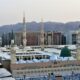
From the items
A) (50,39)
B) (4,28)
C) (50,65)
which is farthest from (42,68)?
(4,28)

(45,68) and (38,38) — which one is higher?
(45,68)

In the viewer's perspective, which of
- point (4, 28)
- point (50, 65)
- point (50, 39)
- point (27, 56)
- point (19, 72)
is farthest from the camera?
point (4, 28)

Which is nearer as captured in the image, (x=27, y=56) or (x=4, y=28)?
(x=27, y=56)

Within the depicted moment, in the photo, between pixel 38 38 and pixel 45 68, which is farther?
pixel 38 38

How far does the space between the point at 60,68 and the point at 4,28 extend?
35.9 metres

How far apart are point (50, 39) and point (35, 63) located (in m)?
16.9

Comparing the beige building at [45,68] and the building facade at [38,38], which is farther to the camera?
the building facade at [38,38]

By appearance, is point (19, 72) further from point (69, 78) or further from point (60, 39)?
point (60, 39)

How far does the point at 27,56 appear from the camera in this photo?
12.0m

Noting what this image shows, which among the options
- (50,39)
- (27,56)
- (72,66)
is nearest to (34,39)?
(50,39)

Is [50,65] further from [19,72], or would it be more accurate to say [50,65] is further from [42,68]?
[19,72]

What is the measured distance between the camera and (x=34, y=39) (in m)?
25.3

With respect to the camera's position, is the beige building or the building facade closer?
the beige building

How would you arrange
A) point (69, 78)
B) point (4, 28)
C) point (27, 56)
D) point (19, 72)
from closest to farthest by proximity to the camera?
1. point (69, 78)
2. point (19, 72)
3. point (27, 56)
4. point (4, 28)
